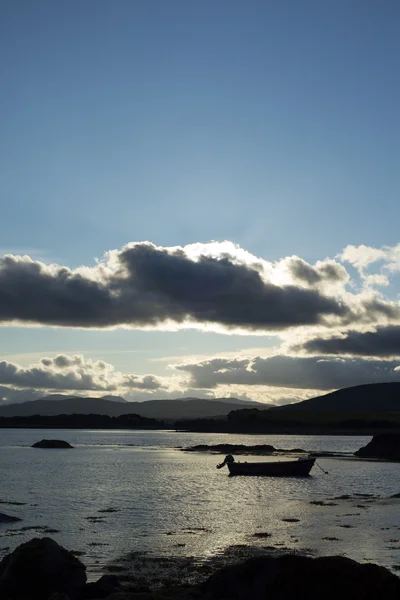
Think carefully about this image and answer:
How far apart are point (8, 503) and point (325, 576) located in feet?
132

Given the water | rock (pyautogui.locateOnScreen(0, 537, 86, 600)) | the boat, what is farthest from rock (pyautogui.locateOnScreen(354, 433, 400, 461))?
rock (pyautogui.locateOnScreen(0, 537, 86, 600))

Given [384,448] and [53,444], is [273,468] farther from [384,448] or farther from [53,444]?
[53,444]

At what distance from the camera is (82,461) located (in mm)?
115000

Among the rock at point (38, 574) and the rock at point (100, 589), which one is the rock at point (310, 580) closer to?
the rock at point (100, 589)

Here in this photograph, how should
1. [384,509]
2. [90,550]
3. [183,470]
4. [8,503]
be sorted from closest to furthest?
1. [90,550]
2. [384,509]
3. [8,503]
4. [183,470]

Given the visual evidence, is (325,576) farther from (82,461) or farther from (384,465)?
(82,461)

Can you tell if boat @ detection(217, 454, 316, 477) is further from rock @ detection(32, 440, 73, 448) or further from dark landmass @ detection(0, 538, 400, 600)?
rock @ detection(32, 440, 73, 448)

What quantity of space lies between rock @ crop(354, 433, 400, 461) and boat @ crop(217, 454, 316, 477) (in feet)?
120

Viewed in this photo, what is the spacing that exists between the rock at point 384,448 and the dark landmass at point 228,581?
9935 centimetres

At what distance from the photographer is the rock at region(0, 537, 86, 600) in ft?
78.5

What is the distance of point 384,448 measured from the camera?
12138 cm

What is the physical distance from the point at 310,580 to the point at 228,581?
3228mm

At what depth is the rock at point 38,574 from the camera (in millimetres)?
23922

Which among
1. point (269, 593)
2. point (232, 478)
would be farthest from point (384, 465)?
point (269, 593)
